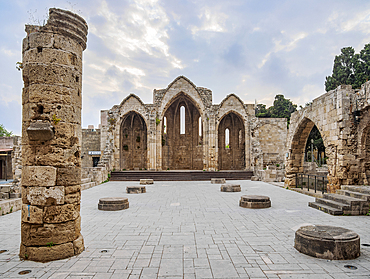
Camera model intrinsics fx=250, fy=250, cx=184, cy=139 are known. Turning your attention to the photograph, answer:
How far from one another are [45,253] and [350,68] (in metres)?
37.8


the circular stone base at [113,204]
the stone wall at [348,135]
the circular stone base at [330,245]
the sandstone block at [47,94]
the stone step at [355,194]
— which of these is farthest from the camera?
the stone wall at [348,135]

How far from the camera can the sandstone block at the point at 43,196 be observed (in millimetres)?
4359

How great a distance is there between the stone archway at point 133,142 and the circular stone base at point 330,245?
21.5 m

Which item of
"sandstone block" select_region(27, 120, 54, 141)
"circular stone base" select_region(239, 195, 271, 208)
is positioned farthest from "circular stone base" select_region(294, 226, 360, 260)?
"sandstone block" select_region(27, 120, 54, 141)

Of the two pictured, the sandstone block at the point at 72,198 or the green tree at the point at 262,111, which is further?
the green tree at the point at 262,111

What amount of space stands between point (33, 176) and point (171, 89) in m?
19.6

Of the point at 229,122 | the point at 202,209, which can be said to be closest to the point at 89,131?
the point at 229,122

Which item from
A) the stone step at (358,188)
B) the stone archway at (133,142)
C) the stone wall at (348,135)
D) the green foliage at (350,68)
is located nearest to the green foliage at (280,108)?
the green foliage at (350,68)

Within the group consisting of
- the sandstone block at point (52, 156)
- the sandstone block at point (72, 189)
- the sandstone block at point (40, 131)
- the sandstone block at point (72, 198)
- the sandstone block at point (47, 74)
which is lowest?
the sandstone block at point (72, 198)

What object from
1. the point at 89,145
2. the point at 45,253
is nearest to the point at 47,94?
the point at 45,253

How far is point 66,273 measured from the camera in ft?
12.3

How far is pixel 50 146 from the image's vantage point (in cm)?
443

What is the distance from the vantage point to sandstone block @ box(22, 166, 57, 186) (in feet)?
14.3

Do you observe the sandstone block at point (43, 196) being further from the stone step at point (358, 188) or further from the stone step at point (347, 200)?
the stone step at point (358, 188)
